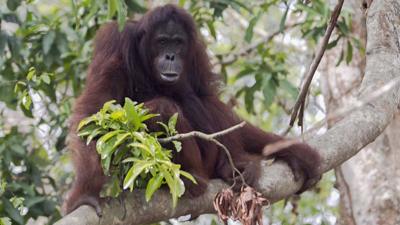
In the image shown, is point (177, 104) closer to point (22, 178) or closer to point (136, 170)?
point (136, 170)

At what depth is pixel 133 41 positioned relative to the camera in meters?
6.33

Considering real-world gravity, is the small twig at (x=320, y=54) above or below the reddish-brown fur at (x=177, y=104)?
above

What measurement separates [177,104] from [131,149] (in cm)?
135

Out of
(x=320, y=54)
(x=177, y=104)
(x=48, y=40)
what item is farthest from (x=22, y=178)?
(x=320, y=54)

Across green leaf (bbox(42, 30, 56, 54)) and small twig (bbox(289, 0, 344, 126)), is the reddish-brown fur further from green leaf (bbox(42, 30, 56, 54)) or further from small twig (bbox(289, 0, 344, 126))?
green leaf (bbox(42, 30, 56, 54))

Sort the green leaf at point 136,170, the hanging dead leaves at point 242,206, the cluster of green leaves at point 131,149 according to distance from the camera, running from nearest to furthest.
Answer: the green leaf at point 136,170
the cluster of green leaves at point 131,149
the hanging dead leaves at point 242,206

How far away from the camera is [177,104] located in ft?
19.4

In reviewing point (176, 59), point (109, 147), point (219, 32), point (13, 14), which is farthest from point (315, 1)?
point (219, 32)

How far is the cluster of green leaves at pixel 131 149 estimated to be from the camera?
14.2 ft

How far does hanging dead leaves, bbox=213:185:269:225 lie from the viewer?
4680 mm

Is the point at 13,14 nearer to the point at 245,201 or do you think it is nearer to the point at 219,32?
the point at 245,201

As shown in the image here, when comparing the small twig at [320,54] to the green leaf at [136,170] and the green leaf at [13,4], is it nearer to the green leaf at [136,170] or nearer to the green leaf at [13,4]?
the green leaf at [136,170]

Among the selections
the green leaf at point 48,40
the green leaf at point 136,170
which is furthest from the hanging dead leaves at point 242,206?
the green leaf at point 48,40

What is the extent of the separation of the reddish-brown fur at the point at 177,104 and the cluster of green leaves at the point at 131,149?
47 centimetres
